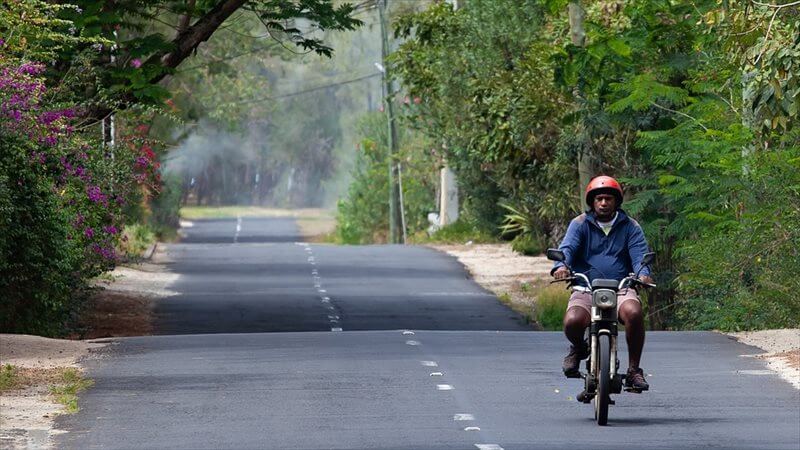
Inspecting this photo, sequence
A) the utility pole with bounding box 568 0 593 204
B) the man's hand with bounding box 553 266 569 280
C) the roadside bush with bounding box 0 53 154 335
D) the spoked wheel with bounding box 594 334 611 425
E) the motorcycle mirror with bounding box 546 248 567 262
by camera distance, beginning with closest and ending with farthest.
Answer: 1. the spoked wheel with bounding box 594 334 611 425
2. the motorcycle mirror with bounding box 546 248 567 262
3. the man's hand with bounding box 553 266 569 280
4. the roadside bush with bounding box 0 53 154 335
5. the utility pole with bounding box 568 0 593 204

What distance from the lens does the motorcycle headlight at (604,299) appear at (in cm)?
1320

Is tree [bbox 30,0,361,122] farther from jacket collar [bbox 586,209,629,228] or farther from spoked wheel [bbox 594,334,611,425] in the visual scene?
spoked wheel [bbox 594,334,611,425]

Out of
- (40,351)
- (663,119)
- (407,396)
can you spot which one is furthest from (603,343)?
(663,119)

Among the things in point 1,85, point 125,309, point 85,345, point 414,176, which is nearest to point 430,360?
point 85,345

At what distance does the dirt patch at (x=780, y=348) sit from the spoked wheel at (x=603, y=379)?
329 centimetres

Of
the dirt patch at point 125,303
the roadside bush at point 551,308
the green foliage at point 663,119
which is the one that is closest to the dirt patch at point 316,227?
the green foliage at point 663,119

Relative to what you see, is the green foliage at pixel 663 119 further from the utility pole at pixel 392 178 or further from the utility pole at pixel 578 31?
the utility pole at pixel 392 178

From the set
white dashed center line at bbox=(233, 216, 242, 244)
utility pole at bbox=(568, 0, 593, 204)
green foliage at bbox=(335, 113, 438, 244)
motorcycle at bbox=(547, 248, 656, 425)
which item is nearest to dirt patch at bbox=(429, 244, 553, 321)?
utility pole at bbox=(568, 0, 593, 204)

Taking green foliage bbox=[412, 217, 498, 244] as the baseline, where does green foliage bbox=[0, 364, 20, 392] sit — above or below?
above

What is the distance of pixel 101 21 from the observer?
26.7 meters

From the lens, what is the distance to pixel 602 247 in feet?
45.2

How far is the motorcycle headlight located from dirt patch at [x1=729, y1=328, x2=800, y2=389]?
3310 mm

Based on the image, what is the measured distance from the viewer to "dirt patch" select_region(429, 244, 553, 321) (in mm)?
35769

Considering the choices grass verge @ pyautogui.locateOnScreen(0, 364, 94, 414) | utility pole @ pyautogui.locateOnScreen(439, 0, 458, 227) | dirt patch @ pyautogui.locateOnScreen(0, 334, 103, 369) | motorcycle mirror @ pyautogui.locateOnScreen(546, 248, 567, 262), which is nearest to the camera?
motorcycle mirror @ pyautogui.locateOnScreen(546, 248, 567, 262)
